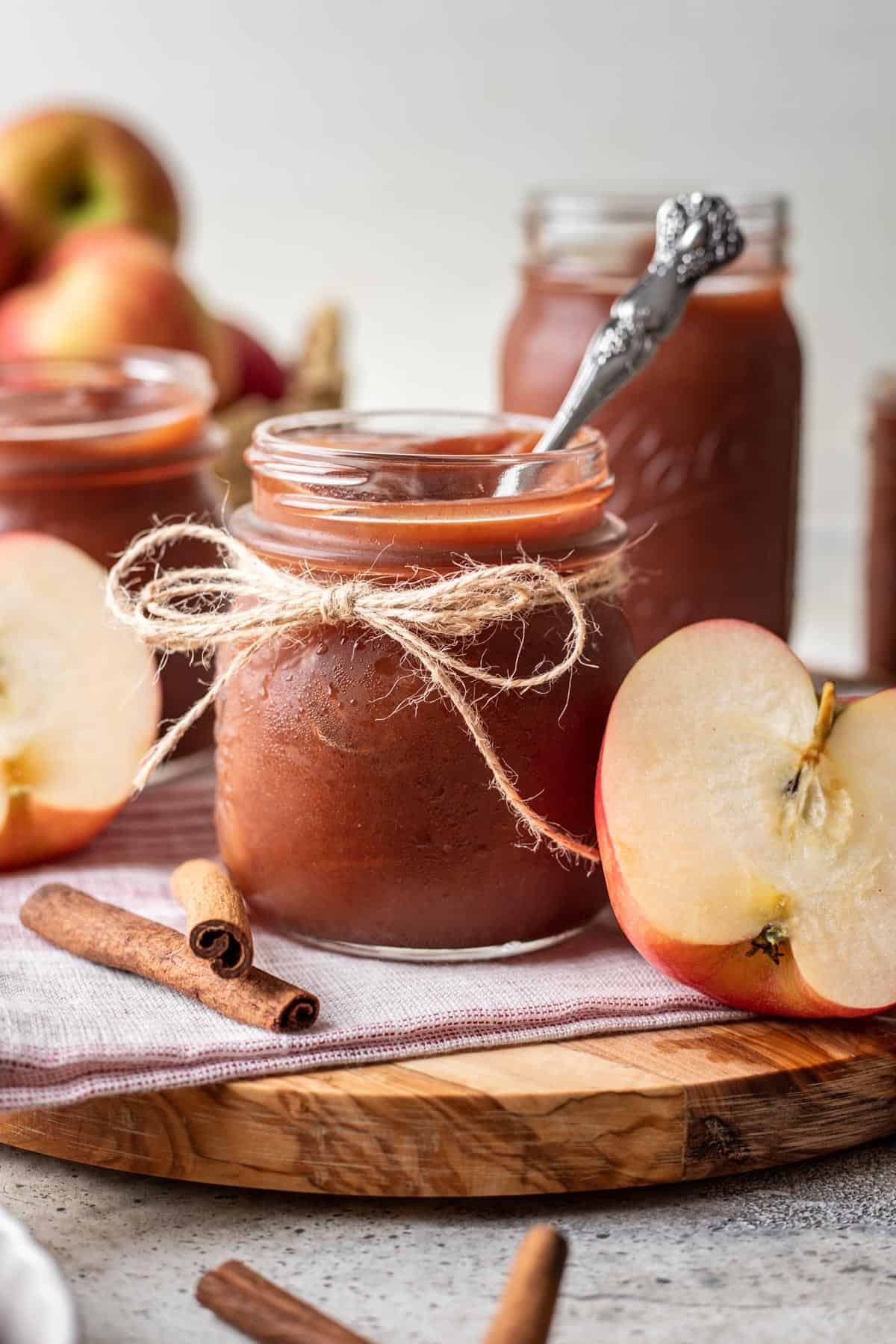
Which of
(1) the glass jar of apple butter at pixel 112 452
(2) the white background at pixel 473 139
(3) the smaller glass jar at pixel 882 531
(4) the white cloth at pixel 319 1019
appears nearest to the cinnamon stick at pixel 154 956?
(4) the white cloth at pixel 319 1019

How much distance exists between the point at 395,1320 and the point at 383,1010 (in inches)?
7.4

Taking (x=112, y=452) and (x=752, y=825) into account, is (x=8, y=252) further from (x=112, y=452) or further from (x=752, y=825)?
(x=752, y=825)

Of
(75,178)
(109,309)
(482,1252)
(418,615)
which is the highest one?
(75,178)

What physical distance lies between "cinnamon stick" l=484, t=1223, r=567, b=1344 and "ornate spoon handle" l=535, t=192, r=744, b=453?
1.75 feet

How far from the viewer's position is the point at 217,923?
0.90 meters

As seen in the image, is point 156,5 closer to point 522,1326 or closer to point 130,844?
point 130,844

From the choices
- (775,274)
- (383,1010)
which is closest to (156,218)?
(775,274)

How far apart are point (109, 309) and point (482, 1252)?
1044mm

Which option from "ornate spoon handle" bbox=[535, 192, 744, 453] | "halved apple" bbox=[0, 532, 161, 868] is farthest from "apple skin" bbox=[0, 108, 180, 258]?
"ornate spoon handle" bbox=[535, 192, 744, 453]

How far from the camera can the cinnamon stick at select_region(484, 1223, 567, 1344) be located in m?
0.67

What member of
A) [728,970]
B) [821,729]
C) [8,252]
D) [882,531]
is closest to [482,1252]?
[728,970]

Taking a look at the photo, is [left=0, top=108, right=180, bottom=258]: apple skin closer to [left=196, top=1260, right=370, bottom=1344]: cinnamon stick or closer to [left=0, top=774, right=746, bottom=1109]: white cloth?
[left=0, top=774, right=746, bottom=1109]: white cloth

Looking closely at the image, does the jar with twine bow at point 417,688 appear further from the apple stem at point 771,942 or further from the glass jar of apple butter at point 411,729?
the apple stem at point 771,942

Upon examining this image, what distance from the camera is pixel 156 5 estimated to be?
7.52ft
